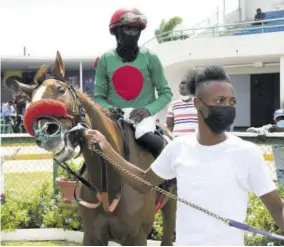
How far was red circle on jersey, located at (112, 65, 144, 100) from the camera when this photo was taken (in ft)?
15.1

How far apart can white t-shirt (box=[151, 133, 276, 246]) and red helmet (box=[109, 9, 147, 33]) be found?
7.41 feet

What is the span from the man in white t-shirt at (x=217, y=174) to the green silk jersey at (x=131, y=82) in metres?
1.98

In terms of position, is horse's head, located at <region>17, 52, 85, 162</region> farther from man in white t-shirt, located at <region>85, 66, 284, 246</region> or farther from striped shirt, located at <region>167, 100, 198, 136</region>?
striped shirt, located at <region>167, 100, 198, 136</region>

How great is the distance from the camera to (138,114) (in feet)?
14.6

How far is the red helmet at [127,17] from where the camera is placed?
457 cm

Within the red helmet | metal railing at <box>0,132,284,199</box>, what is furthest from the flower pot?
the red helmet

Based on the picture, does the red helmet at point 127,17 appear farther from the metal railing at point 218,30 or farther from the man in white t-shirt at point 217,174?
the metal railing at point 218,30

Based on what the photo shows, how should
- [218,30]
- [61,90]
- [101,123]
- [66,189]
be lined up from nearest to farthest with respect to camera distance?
[61,90], [101,123], [66,189], [218,30]

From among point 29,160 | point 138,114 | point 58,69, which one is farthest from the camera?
point 29,160

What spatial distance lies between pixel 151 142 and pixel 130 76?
2.12 feet

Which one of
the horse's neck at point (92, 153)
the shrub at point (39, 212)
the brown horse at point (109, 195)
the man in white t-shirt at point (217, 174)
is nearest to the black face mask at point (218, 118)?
the man in white t-shirt at point (217, 174)

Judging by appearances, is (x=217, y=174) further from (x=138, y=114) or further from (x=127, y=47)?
(x=127, y=47)

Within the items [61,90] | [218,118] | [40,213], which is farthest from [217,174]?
[40,213]

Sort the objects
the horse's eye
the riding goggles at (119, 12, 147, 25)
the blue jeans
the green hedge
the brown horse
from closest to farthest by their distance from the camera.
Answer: the horse's eye, the brown horse, the riding goggles at (119, 12, 147, 25), the blue jeans, the green hedge
